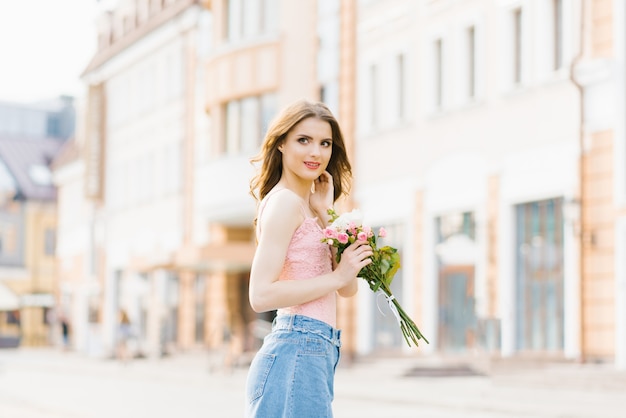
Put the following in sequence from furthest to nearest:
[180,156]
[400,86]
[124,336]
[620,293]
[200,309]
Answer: [180,156], [200,309], [124,336], [400,86], [620,293]

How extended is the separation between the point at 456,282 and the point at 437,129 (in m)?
3.13

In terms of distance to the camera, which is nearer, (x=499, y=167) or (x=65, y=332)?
(x=499, y=167)

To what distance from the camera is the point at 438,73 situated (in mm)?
27109

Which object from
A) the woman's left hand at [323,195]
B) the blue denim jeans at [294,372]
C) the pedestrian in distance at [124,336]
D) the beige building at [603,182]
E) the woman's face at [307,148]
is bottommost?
the pedestrian in distance at [124,336]

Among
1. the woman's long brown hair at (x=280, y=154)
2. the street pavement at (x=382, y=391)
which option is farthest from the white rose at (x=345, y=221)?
the street pavement at (x=382, y=391)

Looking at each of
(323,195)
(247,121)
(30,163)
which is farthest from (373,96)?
(30,163)

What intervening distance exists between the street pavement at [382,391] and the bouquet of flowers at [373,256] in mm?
10933

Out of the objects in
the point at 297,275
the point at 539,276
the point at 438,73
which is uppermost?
the point at 438,73

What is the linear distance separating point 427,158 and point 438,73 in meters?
1.72

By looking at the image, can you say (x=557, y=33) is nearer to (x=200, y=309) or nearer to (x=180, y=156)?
(x=200, y=309)

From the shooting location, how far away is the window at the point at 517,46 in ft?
79.9

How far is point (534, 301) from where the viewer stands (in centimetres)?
2328

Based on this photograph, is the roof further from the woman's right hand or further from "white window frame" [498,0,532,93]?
the woman's right hand

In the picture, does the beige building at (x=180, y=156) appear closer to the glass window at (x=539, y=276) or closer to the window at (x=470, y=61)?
the window at (x=470, y=61)
